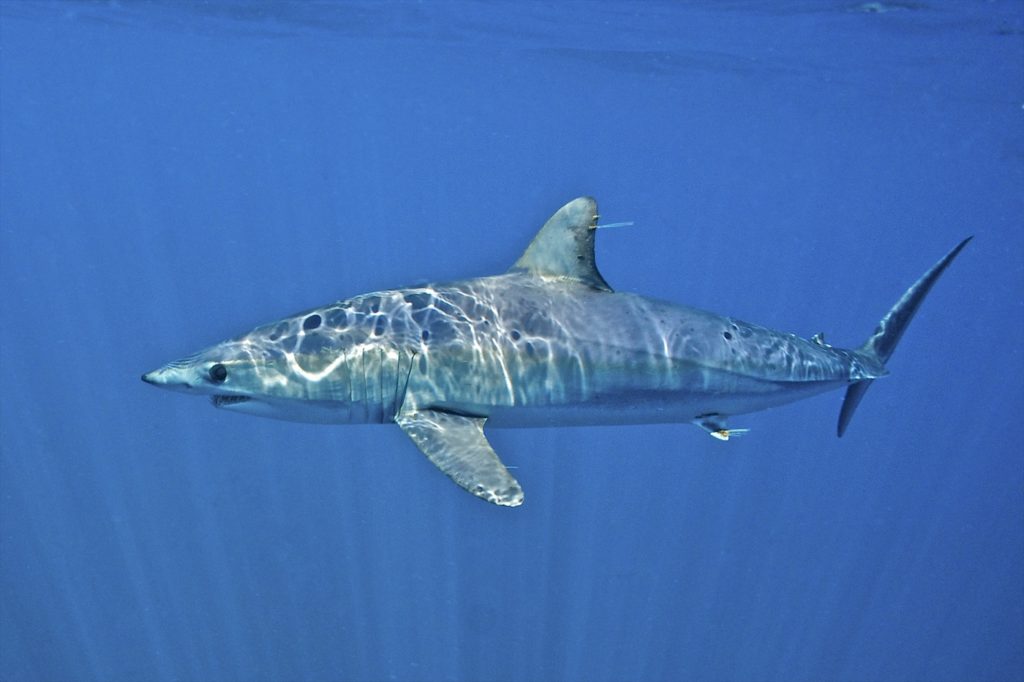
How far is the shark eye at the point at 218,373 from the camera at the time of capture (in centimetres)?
545

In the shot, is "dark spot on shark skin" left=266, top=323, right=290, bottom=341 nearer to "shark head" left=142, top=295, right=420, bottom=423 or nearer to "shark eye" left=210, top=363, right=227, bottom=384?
"shark head" left=142, top=295, right=420, bottom=423

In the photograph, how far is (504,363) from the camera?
6.09 m

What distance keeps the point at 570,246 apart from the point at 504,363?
1.26 metres

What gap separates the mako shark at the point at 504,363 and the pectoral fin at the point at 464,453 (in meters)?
0.01

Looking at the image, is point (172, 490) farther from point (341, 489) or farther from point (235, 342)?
point (235, 342)

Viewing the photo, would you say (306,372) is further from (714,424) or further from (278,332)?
(714,424)

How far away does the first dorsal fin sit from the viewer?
659cm

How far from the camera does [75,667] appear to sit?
14141mm

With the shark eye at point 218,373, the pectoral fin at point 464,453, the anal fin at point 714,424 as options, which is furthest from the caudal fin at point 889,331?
the shark eye at point 218,373

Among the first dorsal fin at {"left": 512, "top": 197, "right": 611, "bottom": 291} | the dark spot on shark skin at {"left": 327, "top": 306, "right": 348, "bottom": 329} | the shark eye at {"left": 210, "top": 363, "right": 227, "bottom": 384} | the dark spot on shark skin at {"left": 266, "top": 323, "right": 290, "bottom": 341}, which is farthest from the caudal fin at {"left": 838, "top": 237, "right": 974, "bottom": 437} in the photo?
the shark eye at {"left": 210, "top": 363, "right": 227, "bottom": 384}

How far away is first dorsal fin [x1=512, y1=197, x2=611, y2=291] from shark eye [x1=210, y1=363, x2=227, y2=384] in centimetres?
262

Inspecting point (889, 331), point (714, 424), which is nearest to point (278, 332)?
A: point (714, 424)

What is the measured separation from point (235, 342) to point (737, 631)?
48.4 ft

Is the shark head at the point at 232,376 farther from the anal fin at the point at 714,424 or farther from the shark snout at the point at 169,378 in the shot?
the anal fin at the point at 714,424
